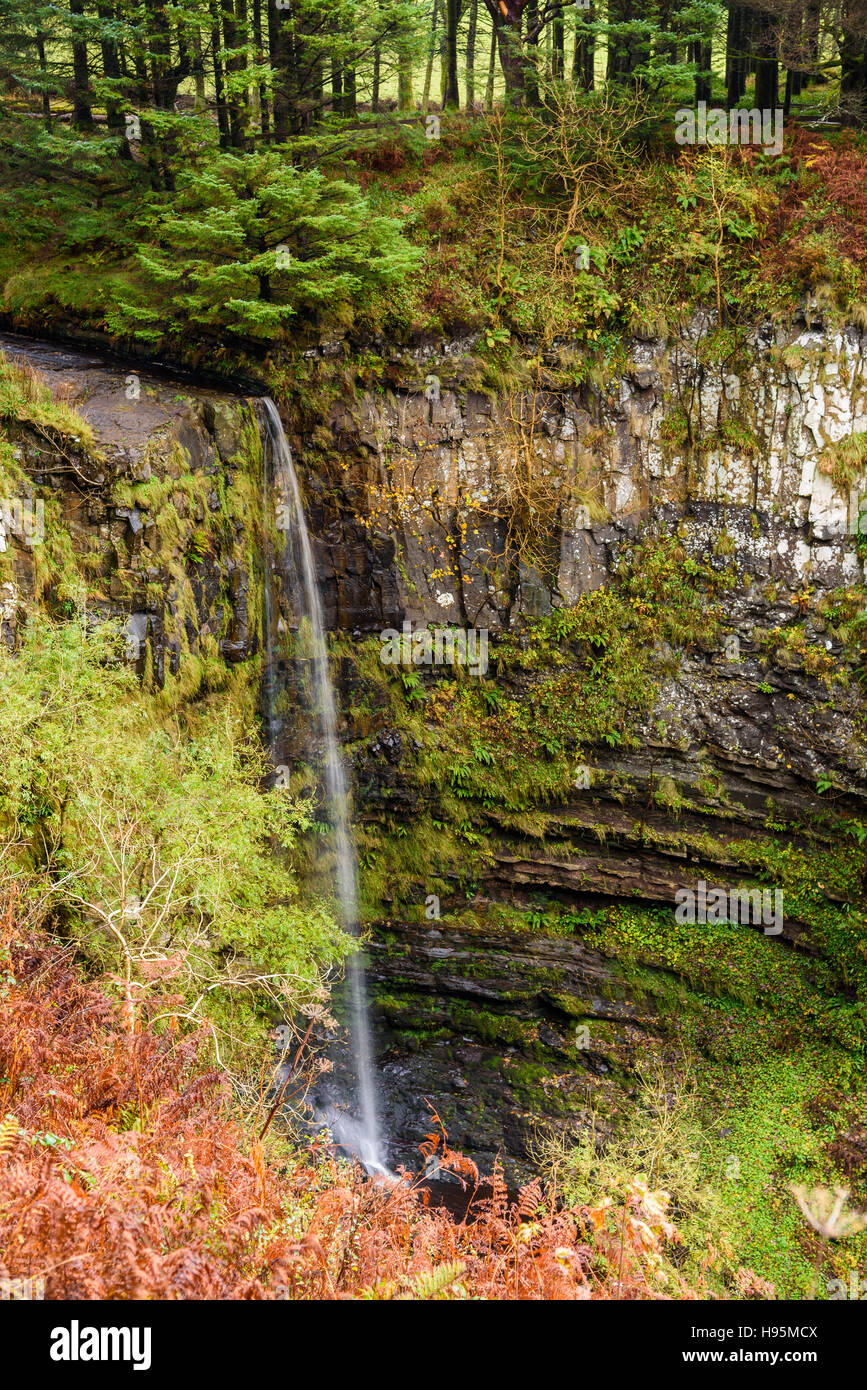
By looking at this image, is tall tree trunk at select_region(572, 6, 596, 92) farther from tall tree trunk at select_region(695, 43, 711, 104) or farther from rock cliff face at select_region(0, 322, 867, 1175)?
rock cliff face at select_region(0, 322, 867, 1175)

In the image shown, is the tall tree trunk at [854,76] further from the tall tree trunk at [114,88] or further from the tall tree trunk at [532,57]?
the tall tree trunk at [114,88]

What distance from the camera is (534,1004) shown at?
41.4ft

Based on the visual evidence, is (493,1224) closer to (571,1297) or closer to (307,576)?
(571,1297)

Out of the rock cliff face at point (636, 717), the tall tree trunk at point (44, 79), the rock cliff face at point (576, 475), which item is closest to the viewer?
the rock cliff face at point (636, 717)

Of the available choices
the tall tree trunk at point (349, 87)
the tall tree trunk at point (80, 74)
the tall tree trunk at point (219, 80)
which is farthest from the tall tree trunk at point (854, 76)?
the tall tree trunk at point (80, 74)

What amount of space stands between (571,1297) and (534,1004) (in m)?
9.13

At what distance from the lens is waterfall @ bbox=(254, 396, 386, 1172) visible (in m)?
11.5

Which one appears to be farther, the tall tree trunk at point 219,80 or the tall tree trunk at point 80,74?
the tall tree trunk at point 80,74

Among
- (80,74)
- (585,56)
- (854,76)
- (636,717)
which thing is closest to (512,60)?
(585,56)

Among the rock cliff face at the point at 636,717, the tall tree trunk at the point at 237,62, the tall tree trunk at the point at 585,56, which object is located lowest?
the rock cliff face at the point at 636,717

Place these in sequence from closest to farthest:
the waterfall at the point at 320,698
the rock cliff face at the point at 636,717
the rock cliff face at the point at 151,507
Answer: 1. the rock cliff face at the point at 151,507
2. the waterfall at the point at 320,698
3. the rock cliff face at the point at 636,717

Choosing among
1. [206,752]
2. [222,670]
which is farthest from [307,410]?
[206,752]

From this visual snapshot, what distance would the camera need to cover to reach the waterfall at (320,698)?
11.5 m

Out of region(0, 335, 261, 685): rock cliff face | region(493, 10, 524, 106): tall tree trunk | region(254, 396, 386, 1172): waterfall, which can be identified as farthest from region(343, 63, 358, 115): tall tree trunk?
region(0, 335, 261, 685): rock cliff face
